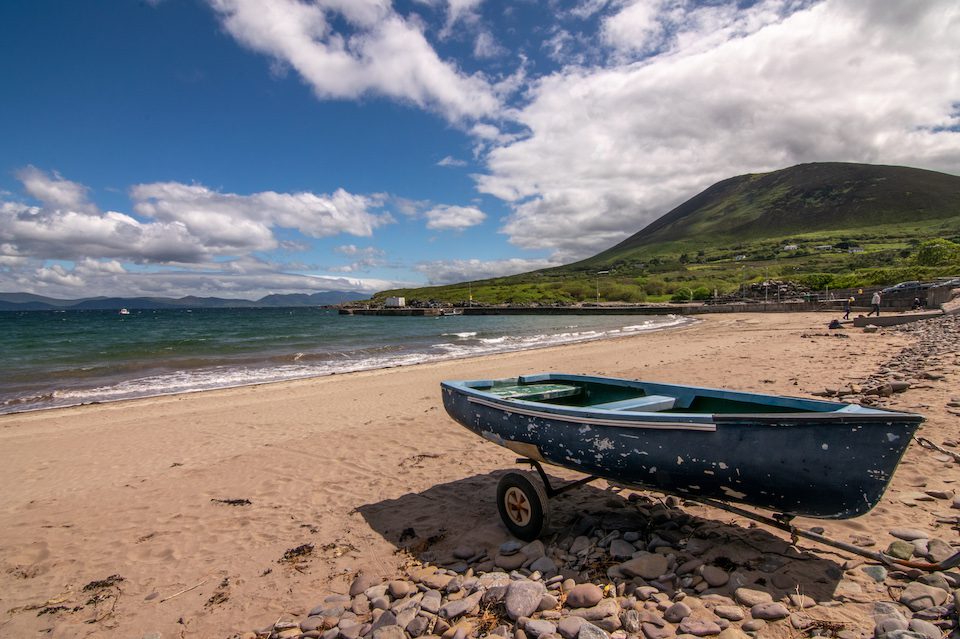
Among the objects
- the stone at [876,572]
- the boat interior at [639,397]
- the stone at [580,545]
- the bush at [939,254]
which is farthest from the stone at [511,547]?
the bush at [939,254]

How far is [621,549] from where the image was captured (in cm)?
446

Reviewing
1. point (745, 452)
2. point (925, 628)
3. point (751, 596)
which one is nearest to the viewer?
point (925, 628)

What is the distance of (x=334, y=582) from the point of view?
4531 millimetres

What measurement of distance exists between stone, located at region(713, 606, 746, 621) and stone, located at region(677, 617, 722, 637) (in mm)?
120

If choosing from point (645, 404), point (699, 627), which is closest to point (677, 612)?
point (699, 627)

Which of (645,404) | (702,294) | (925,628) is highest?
(645,404)

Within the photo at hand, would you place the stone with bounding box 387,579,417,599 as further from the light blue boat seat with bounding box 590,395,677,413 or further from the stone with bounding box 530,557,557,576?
the light blue boat seat with bounding box 590,395,677,413

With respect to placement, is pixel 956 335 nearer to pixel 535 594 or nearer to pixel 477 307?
pixel 535 594

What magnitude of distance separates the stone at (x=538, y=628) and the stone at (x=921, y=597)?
8.11ft

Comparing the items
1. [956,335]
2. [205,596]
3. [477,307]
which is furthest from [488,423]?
[477,307]

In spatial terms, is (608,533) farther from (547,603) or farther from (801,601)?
(801,601)

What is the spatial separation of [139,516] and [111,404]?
35.3 feet

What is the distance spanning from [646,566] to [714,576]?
525 mm

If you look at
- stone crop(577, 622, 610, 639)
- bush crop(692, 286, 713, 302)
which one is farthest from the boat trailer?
bush crop(692, 286, 713, 302)
